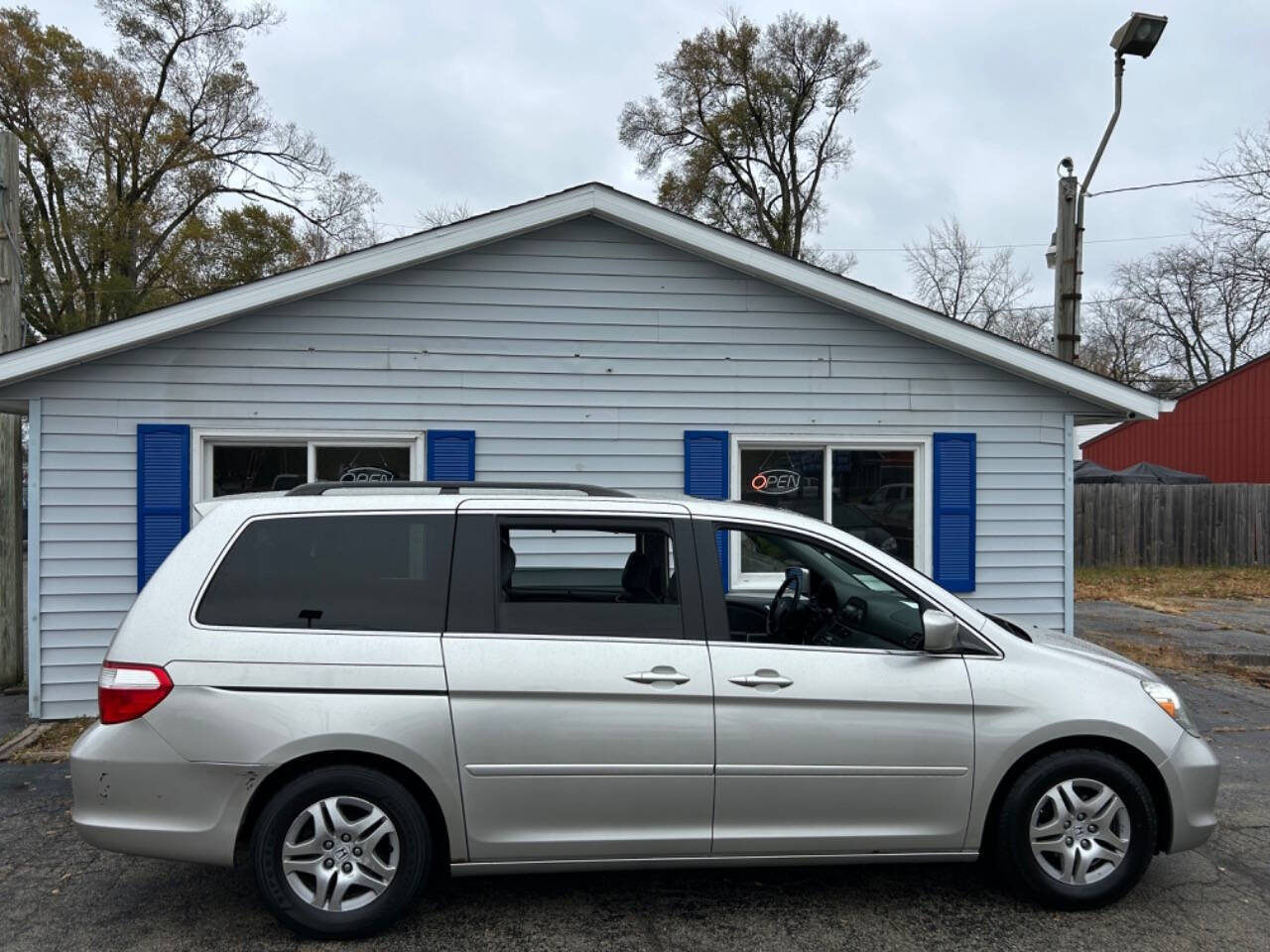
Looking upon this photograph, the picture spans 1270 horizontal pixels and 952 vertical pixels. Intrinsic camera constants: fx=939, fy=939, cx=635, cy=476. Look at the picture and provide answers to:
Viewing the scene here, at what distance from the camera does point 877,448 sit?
26.1ft

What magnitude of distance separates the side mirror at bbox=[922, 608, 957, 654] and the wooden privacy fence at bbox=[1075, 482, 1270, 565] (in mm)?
16912

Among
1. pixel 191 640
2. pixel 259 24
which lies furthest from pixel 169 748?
pixel 259 24

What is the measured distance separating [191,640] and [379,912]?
122 centimetres

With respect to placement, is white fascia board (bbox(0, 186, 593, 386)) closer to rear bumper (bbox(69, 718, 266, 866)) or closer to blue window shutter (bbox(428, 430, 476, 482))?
blue window shutter (bbox(428, 430, 476, 482))

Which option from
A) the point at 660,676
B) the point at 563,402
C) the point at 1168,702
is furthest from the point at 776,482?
the point at 660,676

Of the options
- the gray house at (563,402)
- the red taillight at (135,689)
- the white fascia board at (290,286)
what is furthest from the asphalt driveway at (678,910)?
the white fascia board at (290,286)

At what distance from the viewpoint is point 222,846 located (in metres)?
3.43

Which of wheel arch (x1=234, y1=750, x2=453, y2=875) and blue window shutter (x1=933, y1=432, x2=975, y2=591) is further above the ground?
blue window shutter (x1=933, y1=432, x2=975, y2=591)

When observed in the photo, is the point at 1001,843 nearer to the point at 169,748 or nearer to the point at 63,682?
the point at 169,748

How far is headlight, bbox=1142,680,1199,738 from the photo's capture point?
151 inches

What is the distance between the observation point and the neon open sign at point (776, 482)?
7.88 m

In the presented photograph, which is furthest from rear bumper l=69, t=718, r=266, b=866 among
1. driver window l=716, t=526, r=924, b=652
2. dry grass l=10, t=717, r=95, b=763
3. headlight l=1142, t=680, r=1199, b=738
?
headlight l=1142, t=680, r=1199, b=738

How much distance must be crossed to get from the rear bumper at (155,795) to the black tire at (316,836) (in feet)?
0.44

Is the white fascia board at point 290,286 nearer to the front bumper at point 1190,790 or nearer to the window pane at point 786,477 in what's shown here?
the window pane at point 786,477
